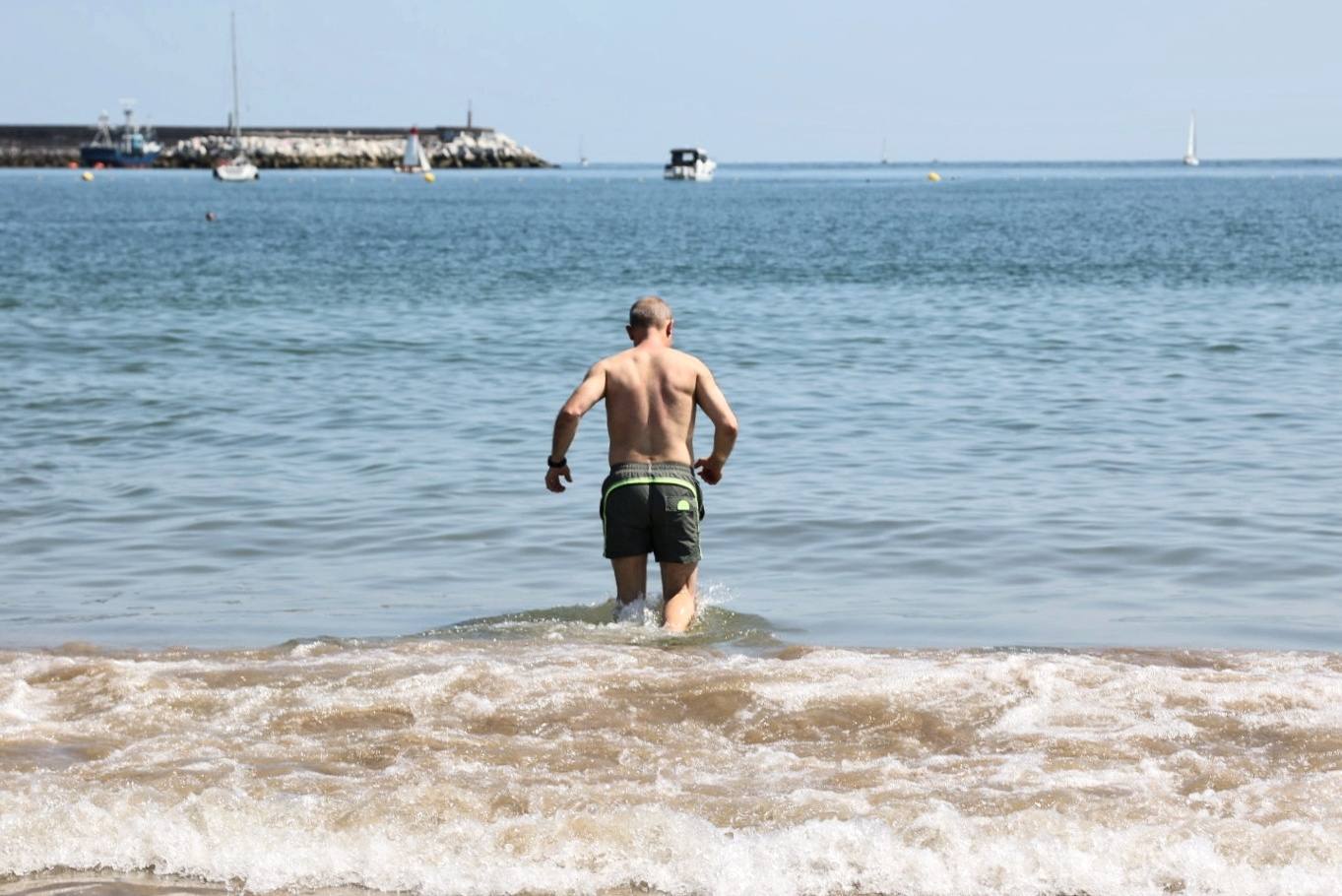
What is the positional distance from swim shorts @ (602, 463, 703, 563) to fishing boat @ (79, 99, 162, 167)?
539ft

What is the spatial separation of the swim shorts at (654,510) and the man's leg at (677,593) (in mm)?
90

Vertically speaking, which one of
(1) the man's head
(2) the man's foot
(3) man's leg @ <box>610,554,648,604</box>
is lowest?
(2) the man's foot

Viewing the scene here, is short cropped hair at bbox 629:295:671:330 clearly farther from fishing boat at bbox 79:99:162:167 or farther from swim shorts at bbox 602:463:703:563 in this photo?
fishing boat at bbox 79:99:162:167

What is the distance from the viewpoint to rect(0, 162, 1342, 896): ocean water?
16.3 ft

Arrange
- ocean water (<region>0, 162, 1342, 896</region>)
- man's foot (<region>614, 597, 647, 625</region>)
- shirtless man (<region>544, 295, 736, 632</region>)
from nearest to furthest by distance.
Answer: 1. ocean water (<region>0, 162, 1342, 896</region>)
2. shirtless man (<region>544, 295, 736, 632</region>)
3. man's foot (<region>614, 597, 647, 625</region>)

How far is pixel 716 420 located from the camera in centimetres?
759

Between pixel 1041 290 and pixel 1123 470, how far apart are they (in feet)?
65.4

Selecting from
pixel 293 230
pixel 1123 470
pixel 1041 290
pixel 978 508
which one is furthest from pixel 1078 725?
pixel 293 230

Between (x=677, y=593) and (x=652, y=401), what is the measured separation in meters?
0.96

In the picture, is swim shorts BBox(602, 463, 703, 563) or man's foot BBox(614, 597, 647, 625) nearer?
swim shorts BBox(602, 463, 703, 563)

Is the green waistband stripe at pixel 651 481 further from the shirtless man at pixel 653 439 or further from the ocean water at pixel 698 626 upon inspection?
the ocean water at pixel 698 626

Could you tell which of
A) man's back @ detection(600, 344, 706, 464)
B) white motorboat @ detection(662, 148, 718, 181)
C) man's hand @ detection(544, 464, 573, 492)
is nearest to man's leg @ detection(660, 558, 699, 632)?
man's back @ detection(600, 344, 706, 464)

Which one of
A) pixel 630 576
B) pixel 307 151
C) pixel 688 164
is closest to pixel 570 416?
pixel 630 576

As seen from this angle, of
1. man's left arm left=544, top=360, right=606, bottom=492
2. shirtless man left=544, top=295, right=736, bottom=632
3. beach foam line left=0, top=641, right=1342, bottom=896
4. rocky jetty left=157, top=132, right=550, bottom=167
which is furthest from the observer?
rocky jetty left=157, top=132, right=550, bottom=167
